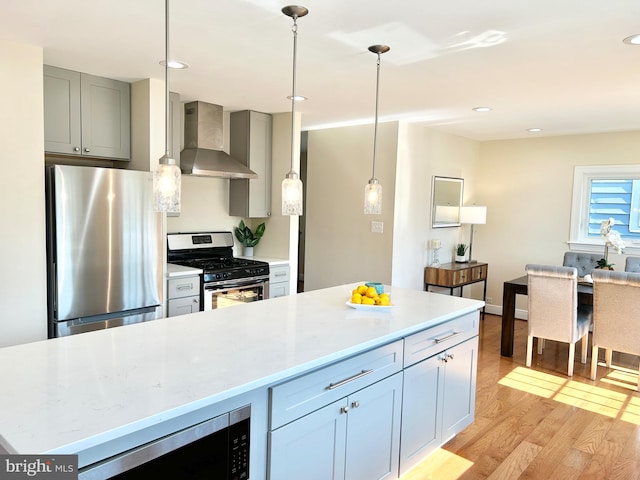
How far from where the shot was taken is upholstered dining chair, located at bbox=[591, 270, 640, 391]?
376 cm

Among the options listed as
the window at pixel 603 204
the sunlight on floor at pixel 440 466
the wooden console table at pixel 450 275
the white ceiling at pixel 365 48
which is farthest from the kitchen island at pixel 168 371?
the window at pixel 603 204

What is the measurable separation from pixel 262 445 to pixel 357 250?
3830mm

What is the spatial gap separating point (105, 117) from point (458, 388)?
3.11 metres

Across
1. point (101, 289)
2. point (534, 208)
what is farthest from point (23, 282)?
point (534, 208)

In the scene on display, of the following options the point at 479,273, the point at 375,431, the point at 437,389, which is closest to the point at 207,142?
the point at 437,389

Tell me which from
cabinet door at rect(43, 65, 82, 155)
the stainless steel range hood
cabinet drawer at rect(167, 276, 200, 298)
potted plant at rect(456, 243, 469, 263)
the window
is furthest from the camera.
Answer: potted plant at rect(456, 243, 469, 263)

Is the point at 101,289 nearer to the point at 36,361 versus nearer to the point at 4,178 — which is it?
the point at 4,178

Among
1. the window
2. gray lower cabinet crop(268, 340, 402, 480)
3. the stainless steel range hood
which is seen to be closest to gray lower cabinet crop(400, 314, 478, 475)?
gray lower cabinet crop(268, 340, 402, 480)

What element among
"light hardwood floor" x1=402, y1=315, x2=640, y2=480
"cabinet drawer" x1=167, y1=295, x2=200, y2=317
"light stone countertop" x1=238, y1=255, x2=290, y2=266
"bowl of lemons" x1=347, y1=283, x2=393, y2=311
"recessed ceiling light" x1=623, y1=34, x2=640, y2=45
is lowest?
"light hardwood floor" x1=402, y1=315, x2=640, y2=480

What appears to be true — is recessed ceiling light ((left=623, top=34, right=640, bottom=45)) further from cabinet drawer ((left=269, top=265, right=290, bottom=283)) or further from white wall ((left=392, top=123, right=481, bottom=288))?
cabinet drawer ((left=269, top=265, right=290, bottom=283))

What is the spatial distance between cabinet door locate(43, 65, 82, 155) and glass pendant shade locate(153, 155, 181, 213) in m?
1.90

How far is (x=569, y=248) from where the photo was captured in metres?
5.70

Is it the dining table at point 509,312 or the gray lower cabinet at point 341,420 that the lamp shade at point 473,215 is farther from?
the gray lower cabinet at point 341,420

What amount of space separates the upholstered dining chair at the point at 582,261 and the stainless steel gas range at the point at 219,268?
339cm
